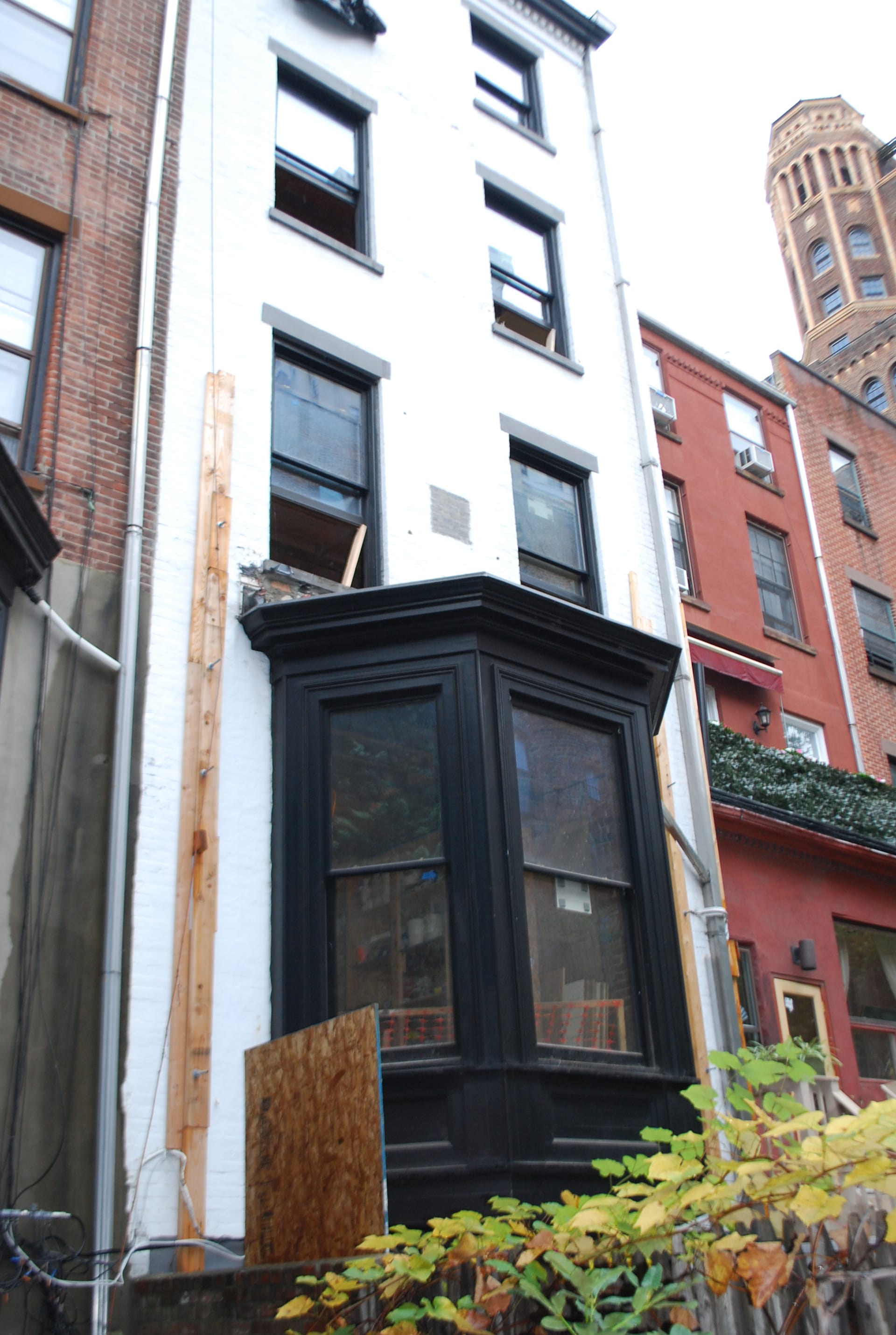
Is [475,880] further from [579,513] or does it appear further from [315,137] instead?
[315,137]

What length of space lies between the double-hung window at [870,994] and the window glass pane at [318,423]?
8.32m

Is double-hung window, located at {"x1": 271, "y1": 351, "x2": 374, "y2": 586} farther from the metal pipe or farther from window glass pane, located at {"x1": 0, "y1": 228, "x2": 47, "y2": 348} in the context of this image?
the metal pipe

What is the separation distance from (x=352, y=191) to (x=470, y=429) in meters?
2.89

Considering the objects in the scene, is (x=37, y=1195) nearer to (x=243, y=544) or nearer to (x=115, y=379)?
(x=243, y=544)

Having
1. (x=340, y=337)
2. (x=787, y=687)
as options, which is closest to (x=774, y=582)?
(x=787, y=687)

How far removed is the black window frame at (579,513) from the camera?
1127cm

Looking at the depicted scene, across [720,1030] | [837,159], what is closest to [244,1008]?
[720,1030]

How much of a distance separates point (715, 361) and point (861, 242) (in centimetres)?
6199

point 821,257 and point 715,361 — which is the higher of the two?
point 821,257

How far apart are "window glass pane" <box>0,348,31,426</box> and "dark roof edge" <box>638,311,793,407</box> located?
12017 mm

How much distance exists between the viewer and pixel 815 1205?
307 centimetres

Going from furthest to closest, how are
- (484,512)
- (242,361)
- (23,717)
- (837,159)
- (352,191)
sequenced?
(837,159) → (352,191) → (484,512) → (242,361) → (23,717)

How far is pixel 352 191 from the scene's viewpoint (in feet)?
38.7

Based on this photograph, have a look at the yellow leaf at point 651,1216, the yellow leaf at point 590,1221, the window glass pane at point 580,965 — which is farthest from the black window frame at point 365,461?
the yellow leaf at point 651,1216
